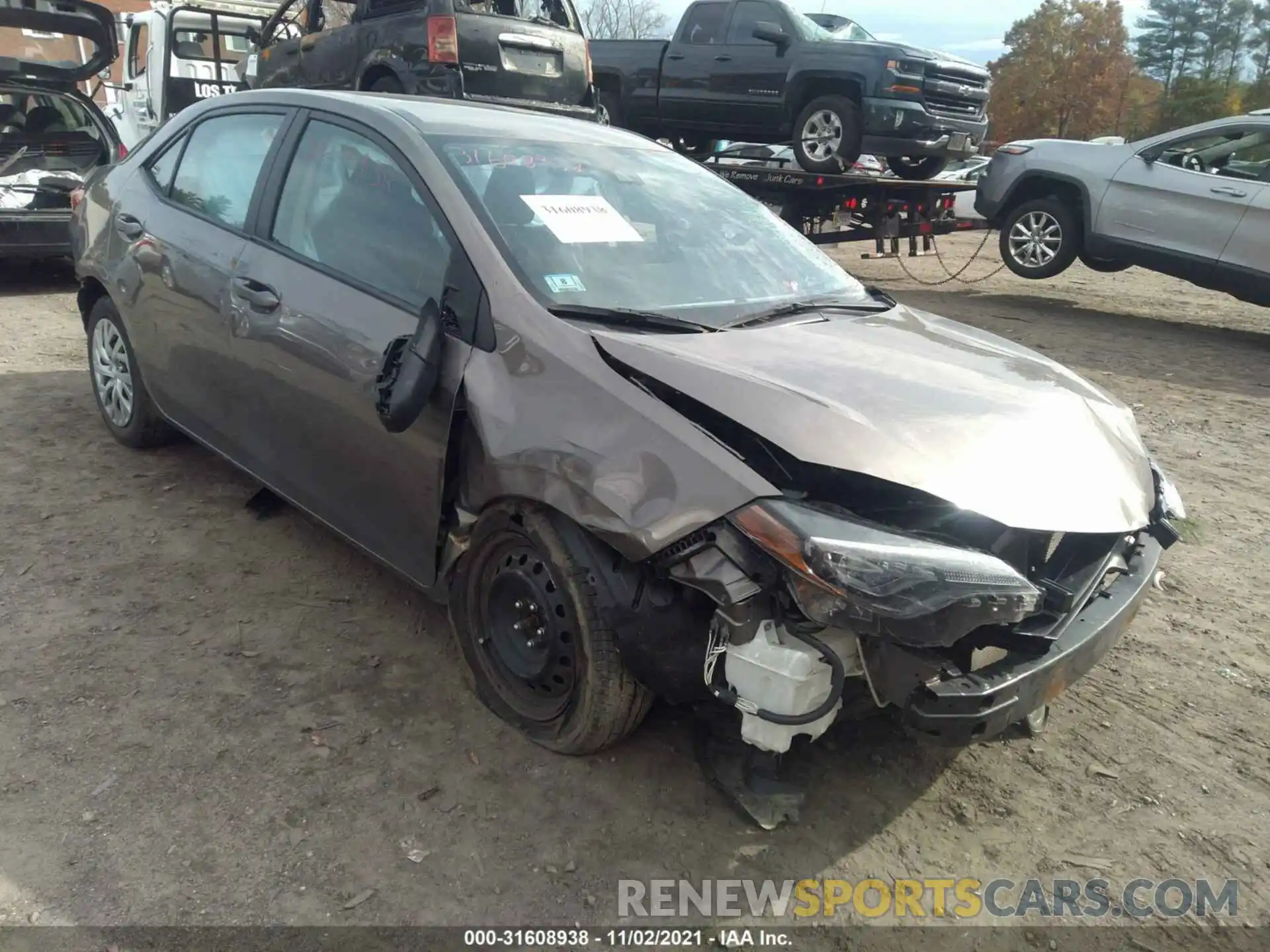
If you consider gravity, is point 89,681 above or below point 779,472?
below

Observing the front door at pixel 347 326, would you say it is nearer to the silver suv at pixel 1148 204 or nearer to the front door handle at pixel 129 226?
the front door handle at pixel 129 226

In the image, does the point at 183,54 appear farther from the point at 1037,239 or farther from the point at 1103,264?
the point at 1103,264

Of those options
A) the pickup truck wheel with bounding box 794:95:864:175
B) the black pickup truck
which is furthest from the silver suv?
the pickup truck wheel with bounding box 794:95:864:175

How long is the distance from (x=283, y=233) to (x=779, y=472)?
2109mm

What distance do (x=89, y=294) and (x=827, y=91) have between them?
7940 mm

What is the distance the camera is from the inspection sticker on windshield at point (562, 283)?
268cm

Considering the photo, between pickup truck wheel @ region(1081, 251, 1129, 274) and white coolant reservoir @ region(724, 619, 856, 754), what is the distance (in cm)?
903

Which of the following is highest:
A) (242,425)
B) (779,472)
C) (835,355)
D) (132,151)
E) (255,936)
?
(132,151)

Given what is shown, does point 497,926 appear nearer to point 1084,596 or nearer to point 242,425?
point 1084,596

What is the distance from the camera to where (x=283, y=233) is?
3.34 meters

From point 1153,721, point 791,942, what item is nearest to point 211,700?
point 791,942

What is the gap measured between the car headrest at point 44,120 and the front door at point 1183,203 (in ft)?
32.6

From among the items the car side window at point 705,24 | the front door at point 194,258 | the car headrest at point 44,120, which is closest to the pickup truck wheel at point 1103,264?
the car side window at point 705,24

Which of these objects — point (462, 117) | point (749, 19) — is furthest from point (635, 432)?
point (749, 19)
